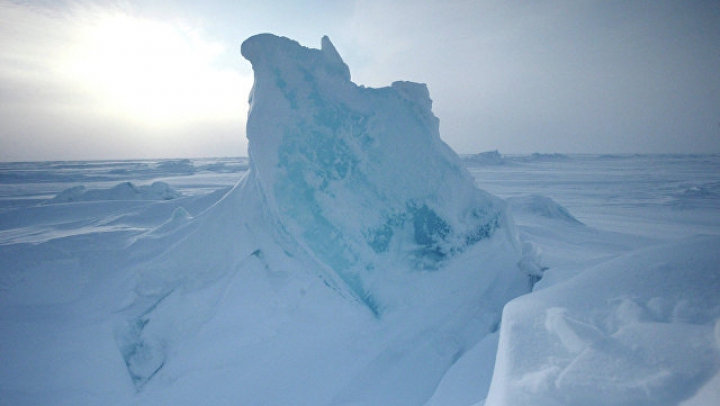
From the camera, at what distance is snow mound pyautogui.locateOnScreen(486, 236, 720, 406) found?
1122 millimetres

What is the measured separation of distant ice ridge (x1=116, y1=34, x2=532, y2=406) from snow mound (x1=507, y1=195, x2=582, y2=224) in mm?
4821

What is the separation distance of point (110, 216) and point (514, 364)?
817cm

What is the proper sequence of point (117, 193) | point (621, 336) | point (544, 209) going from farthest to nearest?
1. point (117, 193)
2. point (544, 209)
3. point (621, 336)

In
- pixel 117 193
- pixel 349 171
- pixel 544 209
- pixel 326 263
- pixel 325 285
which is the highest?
pixel 349 171

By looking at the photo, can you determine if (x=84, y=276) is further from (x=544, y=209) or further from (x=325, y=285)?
(x=544, y=209)

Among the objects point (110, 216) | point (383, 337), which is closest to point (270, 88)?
point (383, 337)

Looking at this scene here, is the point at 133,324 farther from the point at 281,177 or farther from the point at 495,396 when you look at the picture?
the point at 495,396

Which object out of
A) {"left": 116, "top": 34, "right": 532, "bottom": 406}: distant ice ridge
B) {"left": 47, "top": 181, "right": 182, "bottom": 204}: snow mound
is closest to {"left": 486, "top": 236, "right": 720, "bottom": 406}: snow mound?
{"left": 116, "top": 34, "right": 532, "bottom": 406}: distant ice ridge

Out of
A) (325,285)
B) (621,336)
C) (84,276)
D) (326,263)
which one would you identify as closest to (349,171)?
(326,263)

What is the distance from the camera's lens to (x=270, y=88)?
3.82 m

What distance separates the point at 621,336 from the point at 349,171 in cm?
286

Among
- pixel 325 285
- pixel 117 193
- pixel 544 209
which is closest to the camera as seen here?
pixel 325 285

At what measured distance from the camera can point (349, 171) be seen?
3756 mm

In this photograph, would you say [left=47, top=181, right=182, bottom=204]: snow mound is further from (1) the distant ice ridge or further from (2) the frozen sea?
(1) the distant ice ridge
